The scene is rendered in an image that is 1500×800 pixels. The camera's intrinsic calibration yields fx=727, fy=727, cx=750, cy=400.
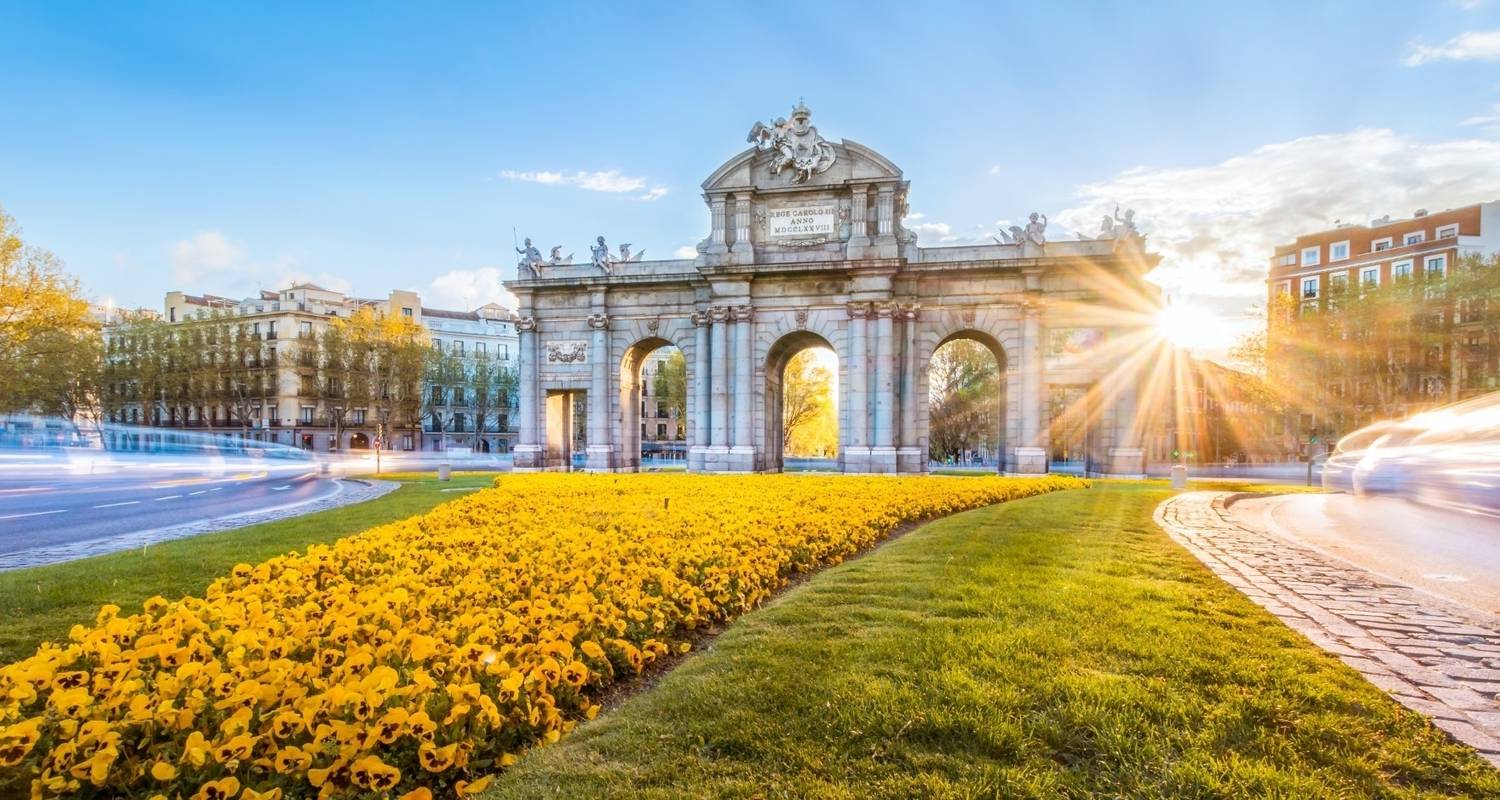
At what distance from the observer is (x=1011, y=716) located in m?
4.76

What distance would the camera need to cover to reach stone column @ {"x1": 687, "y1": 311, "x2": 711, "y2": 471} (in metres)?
36.2

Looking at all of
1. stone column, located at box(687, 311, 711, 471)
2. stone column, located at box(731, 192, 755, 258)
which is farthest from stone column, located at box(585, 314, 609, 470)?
stone column, located at box(731, 192, 755, 258)

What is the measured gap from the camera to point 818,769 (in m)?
4.27

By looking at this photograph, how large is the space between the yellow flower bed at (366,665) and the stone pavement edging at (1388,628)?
5.46m

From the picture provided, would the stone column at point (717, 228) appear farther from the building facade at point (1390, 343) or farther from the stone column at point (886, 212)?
the building facade at point (1390, 343)

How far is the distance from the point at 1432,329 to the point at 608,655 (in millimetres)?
63477

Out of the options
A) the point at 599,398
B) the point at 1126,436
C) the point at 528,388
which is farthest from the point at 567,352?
the point at 1126,436

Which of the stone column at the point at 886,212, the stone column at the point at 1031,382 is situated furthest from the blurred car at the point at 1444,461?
the stone column at the point at 886,212

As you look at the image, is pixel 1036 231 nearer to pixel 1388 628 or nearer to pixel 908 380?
pixel 908 380

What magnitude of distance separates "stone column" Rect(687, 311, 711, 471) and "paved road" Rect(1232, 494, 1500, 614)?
902 inches

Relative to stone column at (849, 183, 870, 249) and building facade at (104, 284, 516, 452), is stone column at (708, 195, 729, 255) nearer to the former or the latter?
stone column at (849, 183, 870, 249)

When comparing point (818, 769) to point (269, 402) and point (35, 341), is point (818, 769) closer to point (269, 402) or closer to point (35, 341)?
point (35, 341)

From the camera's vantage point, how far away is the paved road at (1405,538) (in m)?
8.80

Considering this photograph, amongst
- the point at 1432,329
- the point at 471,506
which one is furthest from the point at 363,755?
the point at 1432,329
